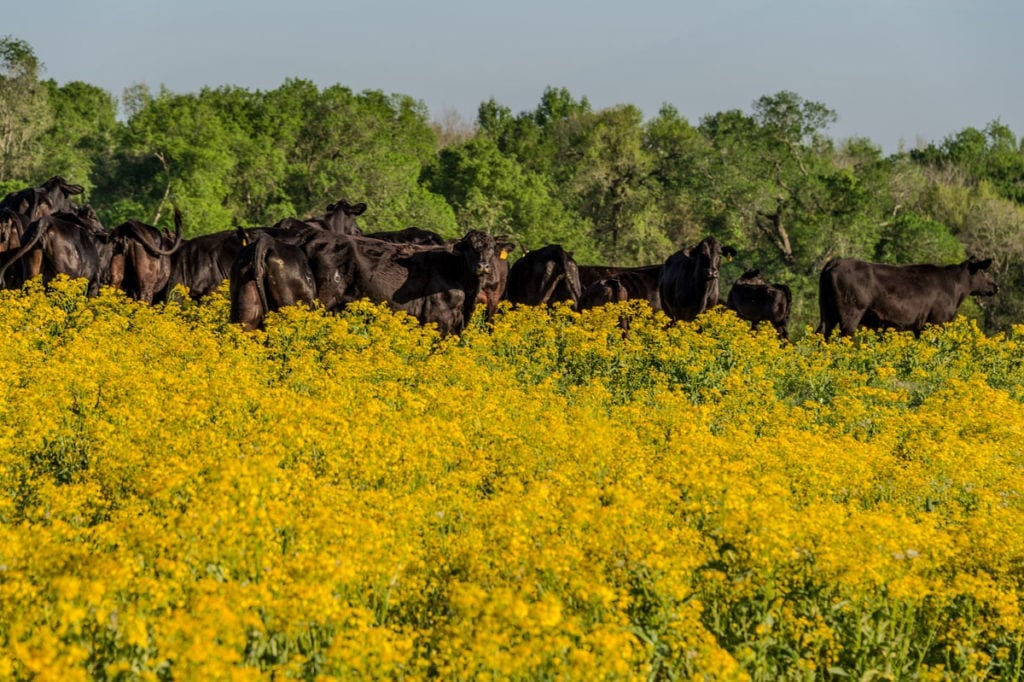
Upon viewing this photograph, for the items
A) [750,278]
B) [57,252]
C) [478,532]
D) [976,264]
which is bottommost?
[478,532]

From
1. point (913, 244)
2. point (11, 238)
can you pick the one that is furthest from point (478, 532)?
point (913, 244)

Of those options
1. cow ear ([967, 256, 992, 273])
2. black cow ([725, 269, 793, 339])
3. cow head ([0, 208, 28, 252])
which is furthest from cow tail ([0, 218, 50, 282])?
cow ear ([967, 256, 992, 273])

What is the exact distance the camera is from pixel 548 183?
→ 7469cm

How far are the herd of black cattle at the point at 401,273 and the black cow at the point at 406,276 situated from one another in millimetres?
16

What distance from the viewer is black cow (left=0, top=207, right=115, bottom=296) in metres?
20.3

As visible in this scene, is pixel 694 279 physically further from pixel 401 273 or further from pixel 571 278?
pixel 401 273

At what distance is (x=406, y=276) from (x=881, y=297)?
1000cm

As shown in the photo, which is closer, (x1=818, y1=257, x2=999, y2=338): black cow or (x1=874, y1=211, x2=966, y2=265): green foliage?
(x1=818, y1=257, x2=999, y2=338): black cow

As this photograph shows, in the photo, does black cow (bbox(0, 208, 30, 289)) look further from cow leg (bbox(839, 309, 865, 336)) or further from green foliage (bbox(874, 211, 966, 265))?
green foliage (bbox(874, 211, 966, 265))

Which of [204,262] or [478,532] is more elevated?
[204,262]

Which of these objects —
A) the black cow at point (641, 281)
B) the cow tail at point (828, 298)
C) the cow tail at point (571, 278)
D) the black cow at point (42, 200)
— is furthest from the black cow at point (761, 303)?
the black cow at point (42, 200)

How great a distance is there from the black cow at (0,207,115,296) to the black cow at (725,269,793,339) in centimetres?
1244

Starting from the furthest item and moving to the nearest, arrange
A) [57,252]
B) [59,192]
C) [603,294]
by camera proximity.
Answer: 1. [59,192]
2. [603,294]
3. [57,252]

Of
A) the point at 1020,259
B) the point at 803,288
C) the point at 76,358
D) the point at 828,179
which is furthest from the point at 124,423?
the point at 1020,259
